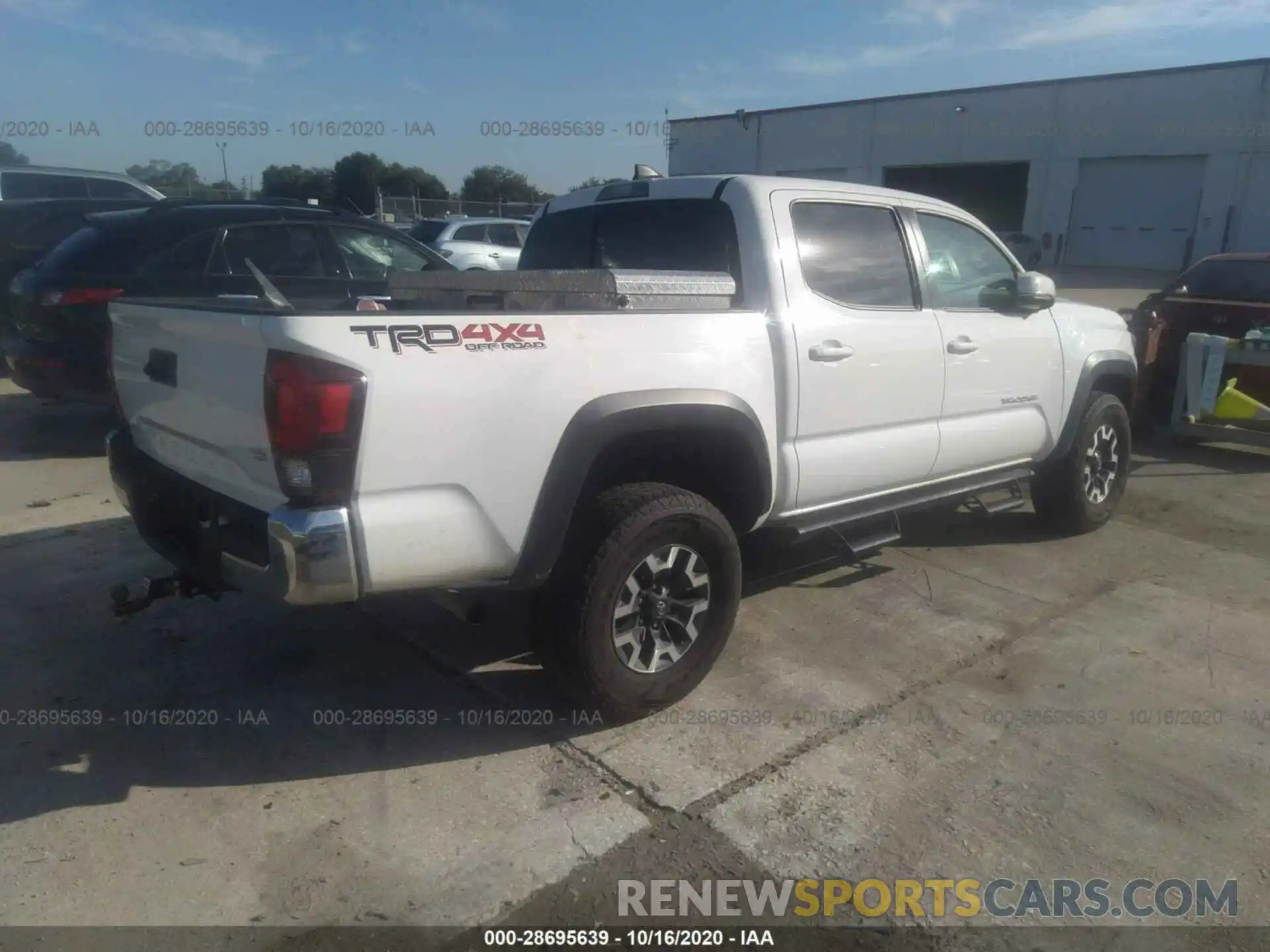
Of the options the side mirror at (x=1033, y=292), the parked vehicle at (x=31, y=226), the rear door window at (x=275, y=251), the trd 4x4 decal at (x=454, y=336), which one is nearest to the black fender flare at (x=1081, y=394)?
the side mirror at (x=1033, y=292)

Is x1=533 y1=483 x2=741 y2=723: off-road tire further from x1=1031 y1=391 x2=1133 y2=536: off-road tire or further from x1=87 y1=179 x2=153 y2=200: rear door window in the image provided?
x1=87 y1=179 x2=153 y2=200: rear door window

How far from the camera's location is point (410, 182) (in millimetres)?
40469

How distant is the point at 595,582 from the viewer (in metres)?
3.15

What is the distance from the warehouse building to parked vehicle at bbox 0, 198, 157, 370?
1372cm

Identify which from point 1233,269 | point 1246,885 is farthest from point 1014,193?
point 1246,885

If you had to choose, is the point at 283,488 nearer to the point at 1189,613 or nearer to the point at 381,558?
the point at 381,558

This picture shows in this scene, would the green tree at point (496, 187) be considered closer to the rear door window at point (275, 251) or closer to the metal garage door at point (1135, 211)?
the metal garage door at point (1135, 211)

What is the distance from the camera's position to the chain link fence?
26722mm

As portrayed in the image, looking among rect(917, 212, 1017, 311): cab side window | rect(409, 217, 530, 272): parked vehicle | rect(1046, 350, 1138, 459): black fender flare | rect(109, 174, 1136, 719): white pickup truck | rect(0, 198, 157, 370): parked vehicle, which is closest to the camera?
rect(109, 174, 1136, 719): white pickup truck

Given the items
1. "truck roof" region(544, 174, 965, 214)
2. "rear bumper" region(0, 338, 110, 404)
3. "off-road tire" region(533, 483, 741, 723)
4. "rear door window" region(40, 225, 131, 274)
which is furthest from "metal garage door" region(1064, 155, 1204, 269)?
"off-road tire" region(533, 483, 741, 723)

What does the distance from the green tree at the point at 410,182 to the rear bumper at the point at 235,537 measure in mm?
36874

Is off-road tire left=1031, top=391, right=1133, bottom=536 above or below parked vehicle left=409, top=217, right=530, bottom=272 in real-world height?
below

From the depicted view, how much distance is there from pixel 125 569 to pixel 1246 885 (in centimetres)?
481

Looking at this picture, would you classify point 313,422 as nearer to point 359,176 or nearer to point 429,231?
point 429,231
